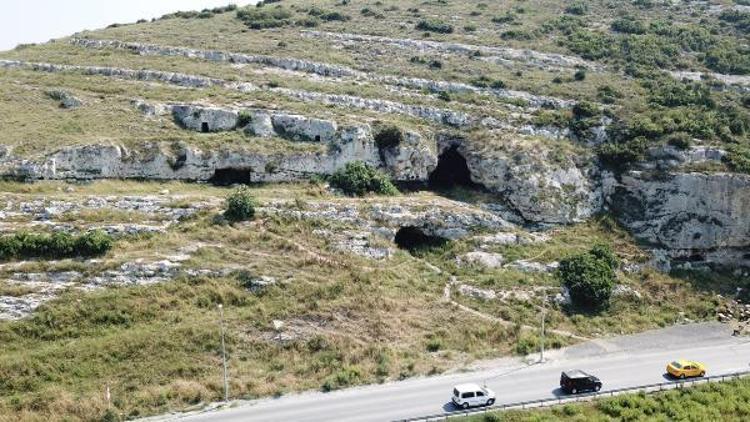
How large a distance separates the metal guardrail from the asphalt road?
0.76 meters

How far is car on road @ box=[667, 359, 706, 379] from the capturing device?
37.6 m

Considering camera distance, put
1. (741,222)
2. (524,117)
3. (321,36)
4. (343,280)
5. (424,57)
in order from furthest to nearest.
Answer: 1. (321,36)
2. (424,57)
3. (524,117)
4. (741,222)
5. (343,280)

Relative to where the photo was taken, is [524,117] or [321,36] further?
[321,36]

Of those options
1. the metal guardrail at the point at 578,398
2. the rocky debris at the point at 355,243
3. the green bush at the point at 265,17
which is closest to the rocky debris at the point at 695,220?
the metal guardrail at the point at 578,398

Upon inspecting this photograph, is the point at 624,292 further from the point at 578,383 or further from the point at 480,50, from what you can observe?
the point at 480,50

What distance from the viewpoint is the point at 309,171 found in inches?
2227

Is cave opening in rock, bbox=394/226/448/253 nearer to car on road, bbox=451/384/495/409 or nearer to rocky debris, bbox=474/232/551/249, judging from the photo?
rocky debris, bbox=474/232/551/249

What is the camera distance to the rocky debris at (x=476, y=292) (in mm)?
46000

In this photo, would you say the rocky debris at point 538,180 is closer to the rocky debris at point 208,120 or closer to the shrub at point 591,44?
the rocky debris at point 208,120

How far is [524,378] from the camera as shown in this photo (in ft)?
123

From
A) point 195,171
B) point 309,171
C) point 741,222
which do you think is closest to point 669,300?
point 741,222

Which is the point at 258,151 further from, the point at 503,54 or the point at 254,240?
the point at 503,54

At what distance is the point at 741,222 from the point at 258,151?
129 ft

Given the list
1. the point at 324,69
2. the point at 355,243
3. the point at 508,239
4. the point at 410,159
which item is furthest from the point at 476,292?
the point at 324,69
